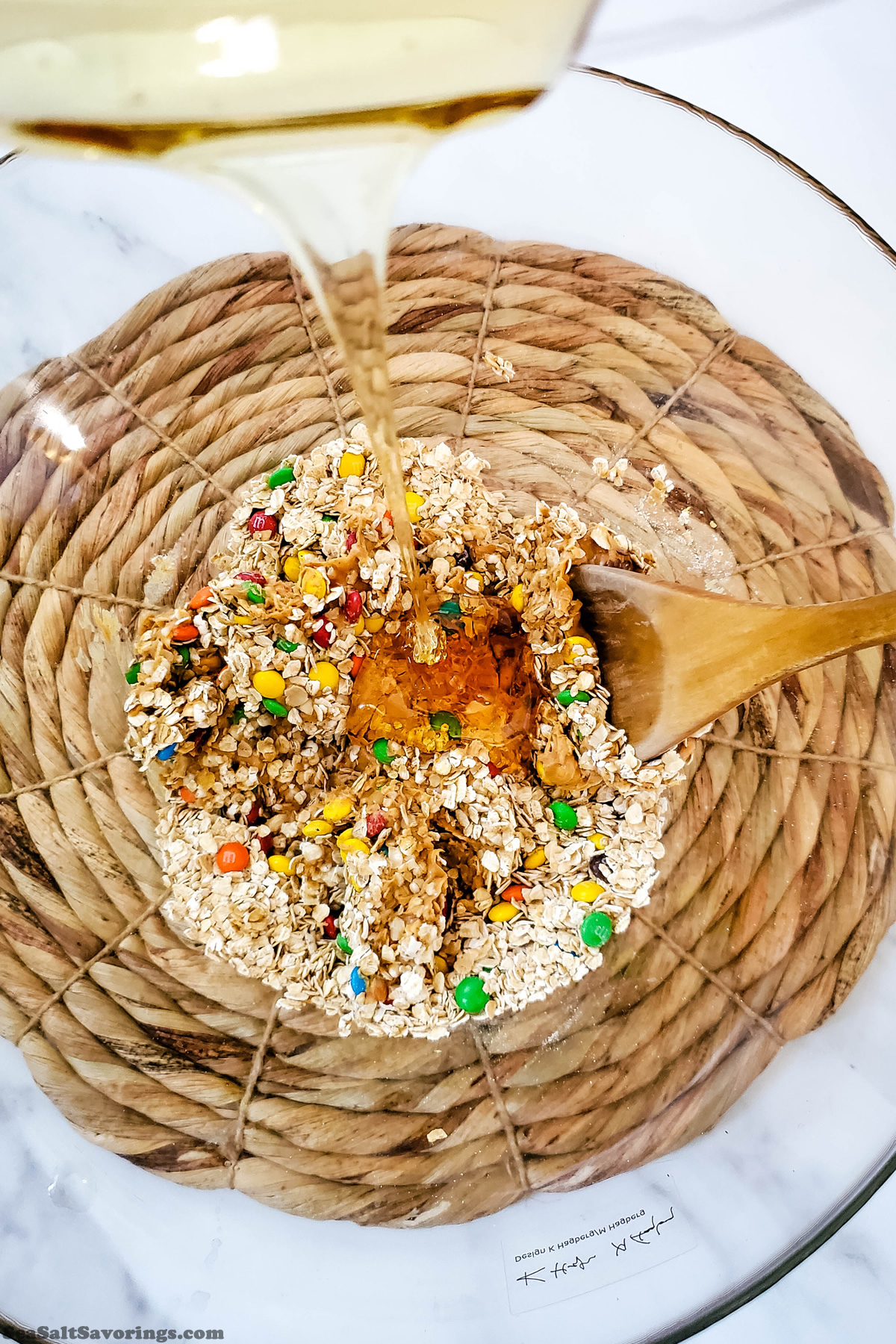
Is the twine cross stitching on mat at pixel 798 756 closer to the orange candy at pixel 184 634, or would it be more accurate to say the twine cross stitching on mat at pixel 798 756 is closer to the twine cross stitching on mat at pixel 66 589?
the orange candy at pixel 184 634

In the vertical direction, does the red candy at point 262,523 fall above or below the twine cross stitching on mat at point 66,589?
above

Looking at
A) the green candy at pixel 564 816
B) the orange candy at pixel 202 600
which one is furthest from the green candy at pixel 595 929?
the orange candy at pixel 202 600

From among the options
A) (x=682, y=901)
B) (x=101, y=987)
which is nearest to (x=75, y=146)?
(x=101, y=987)

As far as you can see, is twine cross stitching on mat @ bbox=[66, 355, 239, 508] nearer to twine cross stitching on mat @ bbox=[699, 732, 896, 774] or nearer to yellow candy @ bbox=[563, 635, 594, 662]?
yellow candy @ bbox=[563, 635, 594, 662]

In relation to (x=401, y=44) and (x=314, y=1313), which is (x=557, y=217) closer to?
(x=401, y=44)

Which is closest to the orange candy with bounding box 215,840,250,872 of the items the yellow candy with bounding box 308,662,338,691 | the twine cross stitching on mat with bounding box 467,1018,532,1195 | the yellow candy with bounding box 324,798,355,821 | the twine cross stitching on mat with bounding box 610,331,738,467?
the yellow candy with bounding box 324,798,355,821

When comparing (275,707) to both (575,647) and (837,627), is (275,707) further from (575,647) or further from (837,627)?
(837,627)
